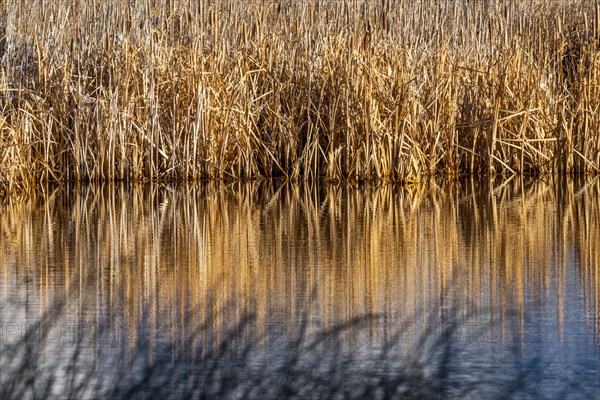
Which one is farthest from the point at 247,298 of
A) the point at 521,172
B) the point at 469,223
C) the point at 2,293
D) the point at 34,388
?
the point at 521,172

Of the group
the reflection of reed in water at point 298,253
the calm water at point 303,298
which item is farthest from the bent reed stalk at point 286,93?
the calm water at point 303,298

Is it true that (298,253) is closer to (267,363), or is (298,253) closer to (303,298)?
(303,298)

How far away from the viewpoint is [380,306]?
5.40m

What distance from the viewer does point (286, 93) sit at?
38.6 ft

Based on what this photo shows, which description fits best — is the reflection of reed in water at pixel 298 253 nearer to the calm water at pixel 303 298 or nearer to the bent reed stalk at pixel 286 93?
the calm water at pixel 303 298

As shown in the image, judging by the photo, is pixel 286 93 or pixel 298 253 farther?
pixel 286 93

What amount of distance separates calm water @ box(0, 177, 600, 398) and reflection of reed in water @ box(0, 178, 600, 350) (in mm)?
20

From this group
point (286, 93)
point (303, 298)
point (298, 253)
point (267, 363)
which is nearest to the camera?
point (267, 363)

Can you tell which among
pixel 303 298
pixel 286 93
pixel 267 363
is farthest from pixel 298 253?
pixel 286 93

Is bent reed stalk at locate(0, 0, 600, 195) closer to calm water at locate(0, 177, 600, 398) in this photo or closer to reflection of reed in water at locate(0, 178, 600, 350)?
reflection of reed in water at locate(0, 178, 600, 350)

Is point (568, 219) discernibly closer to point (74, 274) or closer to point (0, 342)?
point (74, 274)

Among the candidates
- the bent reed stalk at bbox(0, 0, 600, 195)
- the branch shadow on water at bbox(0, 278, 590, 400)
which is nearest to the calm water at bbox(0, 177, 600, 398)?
the branch shadow on water at bbox(0, 278, 590, 400)

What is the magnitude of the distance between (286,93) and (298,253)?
16.2 feet

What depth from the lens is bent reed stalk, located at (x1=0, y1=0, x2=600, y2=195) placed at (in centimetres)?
1119
